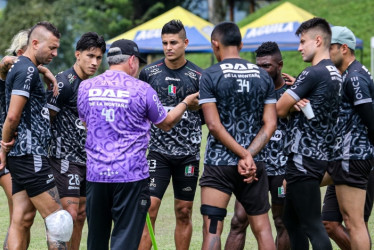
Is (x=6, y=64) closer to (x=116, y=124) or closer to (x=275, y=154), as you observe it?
(x=116, y=124)

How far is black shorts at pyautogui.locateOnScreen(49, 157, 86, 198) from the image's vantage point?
752cm

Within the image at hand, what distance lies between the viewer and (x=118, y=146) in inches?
234

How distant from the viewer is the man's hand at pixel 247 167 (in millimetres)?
6125

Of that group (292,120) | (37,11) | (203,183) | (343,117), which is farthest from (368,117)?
(37,11)

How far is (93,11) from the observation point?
131ft

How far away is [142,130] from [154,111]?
20 cm

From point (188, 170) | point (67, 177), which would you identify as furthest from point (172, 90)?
point (67, 177)

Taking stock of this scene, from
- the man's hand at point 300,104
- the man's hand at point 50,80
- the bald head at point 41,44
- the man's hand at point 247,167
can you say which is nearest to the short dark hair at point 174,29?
the man's hand at point 50,80

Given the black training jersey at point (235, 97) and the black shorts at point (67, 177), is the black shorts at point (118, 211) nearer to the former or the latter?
the black training jersey at point (235, 97)

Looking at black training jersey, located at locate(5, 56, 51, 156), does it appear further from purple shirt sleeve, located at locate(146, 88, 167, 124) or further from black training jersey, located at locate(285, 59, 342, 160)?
black training jersey, located at locate(285, 59, 342, 160)

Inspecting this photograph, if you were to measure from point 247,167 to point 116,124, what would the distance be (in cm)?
121

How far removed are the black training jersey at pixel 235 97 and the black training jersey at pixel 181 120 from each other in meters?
1.55

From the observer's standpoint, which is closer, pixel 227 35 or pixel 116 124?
pixel 116 124

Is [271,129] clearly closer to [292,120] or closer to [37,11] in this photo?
[292,120]
